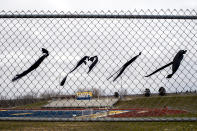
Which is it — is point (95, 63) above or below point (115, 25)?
below

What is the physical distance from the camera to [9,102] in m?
2.71

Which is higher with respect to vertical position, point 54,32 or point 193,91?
point 54,32

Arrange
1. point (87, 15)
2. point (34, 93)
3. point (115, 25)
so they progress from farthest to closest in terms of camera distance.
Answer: point (34, 93)
point (115, 25)
point (87, 15)

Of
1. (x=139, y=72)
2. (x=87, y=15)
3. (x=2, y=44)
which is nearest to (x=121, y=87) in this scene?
(x=139, y=72)

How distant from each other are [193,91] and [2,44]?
8.14ft

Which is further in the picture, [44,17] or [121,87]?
[121,87]

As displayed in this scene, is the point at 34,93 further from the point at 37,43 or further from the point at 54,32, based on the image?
the point at 54,32

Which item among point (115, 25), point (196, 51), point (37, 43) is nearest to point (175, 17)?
point (196, 51)

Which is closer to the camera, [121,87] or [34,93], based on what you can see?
[121,87]

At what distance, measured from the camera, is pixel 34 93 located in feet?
8.66

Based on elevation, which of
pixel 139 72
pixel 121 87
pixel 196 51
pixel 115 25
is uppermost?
pixel 115 25

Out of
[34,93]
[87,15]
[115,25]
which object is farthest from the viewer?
[34,93]

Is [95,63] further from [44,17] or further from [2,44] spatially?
[2,44]

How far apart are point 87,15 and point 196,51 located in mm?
1446
